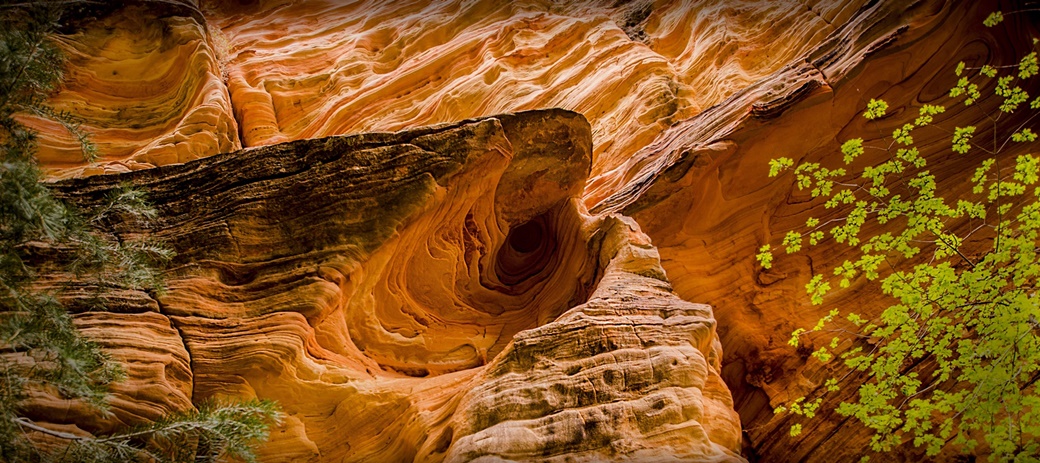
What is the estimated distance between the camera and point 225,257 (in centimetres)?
607

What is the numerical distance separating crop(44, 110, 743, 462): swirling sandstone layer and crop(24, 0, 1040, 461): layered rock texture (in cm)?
2

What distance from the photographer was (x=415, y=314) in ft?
24.1

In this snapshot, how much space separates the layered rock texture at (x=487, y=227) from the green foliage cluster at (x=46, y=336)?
0.42 metres

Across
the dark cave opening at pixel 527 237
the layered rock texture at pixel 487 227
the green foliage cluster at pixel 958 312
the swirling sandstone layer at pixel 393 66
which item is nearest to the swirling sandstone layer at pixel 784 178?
the layered rock texture at pixel 487 227

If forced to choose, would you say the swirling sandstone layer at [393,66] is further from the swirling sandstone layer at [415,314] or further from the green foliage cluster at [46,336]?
the green foliage cluster at [46,336]

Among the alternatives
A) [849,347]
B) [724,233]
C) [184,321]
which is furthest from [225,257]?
[849,347]

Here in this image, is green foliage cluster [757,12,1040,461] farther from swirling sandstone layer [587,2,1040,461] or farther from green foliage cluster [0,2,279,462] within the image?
green foliage cluster [0,2,279,462]

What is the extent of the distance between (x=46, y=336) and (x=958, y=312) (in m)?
7.46

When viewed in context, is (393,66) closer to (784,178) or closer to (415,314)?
(415,314)

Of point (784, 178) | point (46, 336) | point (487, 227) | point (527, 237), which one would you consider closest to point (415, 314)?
point (487, 227)

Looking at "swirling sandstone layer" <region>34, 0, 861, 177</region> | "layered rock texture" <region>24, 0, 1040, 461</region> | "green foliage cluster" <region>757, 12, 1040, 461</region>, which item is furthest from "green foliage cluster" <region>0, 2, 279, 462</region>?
"green foliage cluster" <region>757, 12, 1040, 461</region>

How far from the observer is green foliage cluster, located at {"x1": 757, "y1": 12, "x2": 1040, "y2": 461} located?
17.1 ft

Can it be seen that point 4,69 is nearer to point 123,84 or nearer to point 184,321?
point 184,321

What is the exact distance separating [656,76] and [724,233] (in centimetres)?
480
